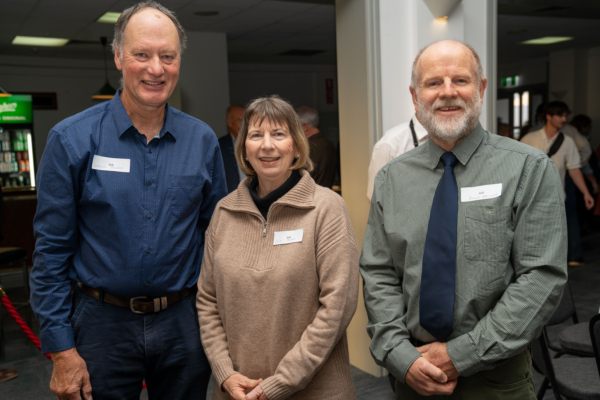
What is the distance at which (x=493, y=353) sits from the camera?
1.38 metres

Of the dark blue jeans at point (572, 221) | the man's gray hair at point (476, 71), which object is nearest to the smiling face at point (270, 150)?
the man's gray hair at point (476, 71)

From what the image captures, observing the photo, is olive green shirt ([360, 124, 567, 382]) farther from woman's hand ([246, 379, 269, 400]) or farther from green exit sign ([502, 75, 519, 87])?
green exit sign ([502, 75, 519, 87])

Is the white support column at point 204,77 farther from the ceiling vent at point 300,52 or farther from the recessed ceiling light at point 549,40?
the recessed ceiling light at point 549,40

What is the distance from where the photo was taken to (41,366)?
3.85m

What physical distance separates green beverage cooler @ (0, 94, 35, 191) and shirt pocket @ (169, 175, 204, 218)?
7.83 metres

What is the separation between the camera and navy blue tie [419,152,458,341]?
1442 millimetres

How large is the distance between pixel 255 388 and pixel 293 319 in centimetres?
24

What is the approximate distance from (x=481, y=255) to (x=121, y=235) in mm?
1066

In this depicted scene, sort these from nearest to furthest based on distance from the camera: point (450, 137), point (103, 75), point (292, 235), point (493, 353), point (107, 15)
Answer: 1. point (493, 353)
2. point (450, 137)
3. point (292, 235)
4. point (107, 15)
5. point (103, 75)

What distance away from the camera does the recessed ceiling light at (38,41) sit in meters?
7.56

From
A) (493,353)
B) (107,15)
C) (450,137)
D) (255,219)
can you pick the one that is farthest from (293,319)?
(107,15)

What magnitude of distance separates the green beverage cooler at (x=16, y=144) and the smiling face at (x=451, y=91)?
8.37 m

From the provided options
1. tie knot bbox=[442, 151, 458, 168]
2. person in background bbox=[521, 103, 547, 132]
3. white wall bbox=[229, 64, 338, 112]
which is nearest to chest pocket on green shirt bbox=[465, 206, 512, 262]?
tie knot bbox=[442, 151, 458, 168]

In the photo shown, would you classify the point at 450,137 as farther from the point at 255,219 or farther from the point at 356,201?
the point at 356,201
